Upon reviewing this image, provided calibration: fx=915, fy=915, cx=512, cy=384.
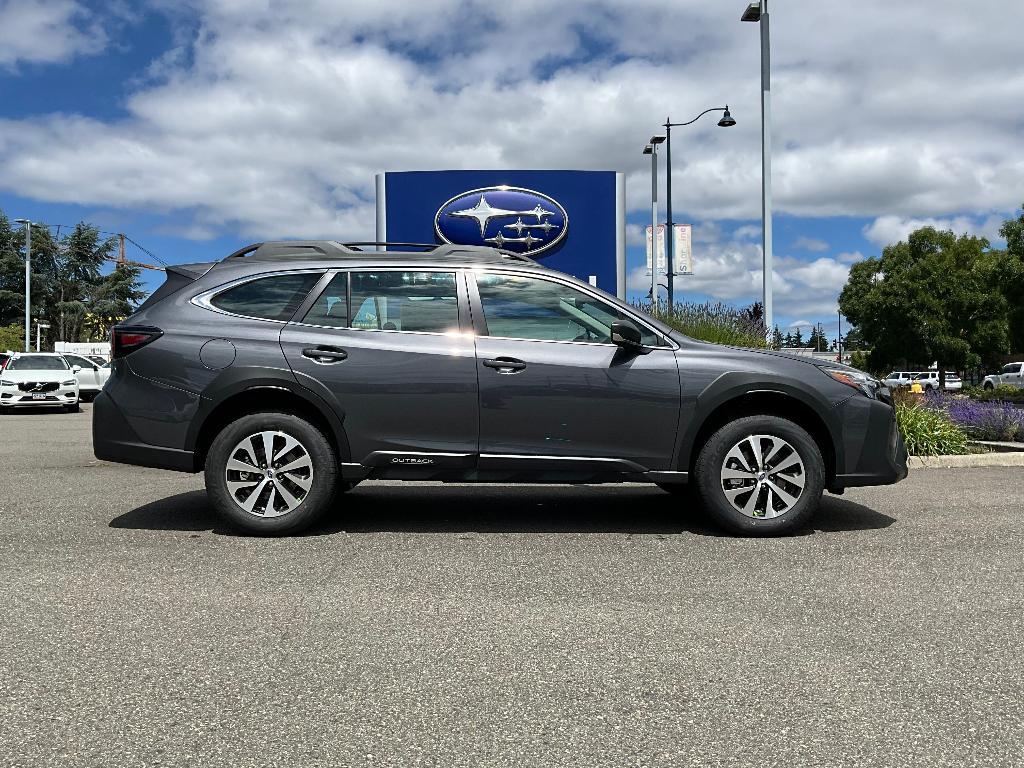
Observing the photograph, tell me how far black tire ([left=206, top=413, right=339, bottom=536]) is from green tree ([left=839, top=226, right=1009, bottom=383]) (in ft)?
113

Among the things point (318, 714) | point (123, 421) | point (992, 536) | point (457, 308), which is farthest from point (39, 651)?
point (992, 536)

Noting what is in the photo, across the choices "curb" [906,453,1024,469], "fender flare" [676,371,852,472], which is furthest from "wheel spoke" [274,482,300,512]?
"curb" [906,453,1024,469]

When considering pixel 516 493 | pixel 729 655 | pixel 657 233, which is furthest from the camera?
pixel 657 233

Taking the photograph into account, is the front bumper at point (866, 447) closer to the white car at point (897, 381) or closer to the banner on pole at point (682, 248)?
the white car at point (897, 381)

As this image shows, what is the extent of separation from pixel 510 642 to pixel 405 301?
9.31ft

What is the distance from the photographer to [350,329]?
586cm

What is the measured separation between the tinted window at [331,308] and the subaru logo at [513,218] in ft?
30.4

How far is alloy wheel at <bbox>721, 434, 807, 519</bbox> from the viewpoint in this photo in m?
5.75

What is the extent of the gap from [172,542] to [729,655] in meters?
3.57

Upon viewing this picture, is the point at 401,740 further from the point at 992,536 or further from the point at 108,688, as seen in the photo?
the point at 992,536

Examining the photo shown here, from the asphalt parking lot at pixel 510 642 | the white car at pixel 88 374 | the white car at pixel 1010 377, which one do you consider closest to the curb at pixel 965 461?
the asphalt parking lot at pixel 510 642

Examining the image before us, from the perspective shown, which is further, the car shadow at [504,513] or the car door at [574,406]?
the car shadow at [504,513]

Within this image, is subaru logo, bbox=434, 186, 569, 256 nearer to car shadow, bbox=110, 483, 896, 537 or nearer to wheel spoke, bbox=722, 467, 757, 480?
car shadow, bbox=110, 483, 896, 537

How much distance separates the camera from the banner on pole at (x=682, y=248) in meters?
28.1
